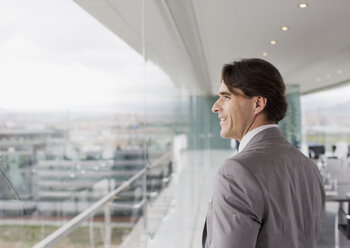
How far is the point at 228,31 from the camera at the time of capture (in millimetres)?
4211

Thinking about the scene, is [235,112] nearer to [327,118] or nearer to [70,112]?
[70,112]

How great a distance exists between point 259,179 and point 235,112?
25 centimetres

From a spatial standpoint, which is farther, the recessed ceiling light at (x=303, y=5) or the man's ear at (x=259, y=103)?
the recessed ceiling light at (x=303, y=5)

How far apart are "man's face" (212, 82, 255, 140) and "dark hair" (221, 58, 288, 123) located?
0.05ft

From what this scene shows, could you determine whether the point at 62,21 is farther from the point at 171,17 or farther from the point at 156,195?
the point at 156,195

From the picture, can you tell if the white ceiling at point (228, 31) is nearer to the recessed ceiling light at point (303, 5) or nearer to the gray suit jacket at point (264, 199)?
the recessed ceiling light at point (303, 5)

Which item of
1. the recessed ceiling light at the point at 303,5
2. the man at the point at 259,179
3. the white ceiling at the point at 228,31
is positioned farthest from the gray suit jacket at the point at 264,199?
the recessed ceiling light at the point at 303,5

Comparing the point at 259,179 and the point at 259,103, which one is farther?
the point at 259,103

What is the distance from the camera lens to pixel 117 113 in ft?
13.1

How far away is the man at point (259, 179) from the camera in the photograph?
93 cm

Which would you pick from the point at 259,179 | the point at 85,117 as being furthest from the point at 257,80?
the point at 85,117

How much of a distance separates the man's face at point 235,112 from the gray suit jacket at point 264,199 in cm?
6

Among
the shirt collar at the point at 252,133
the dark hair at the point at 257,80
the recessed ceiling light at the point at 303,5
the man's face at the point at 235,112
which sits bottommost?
the shirt collar at the point at 252,133

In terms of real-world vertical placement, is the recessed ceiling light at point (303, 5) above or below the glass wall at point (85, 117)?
above
